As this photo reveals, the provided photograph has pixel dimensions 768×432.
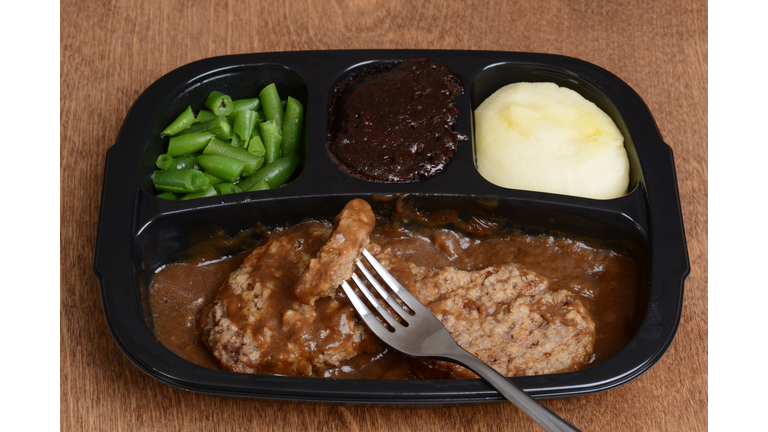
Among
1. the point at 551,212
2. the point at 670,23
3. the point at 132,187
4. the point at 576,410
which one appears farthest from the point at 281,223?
the point at 670,23

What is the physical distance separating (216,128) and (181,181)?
39 centimetres

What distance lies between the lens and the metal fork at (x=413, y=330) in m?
2.38

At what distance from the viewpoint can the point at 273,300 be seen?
2.80 metres

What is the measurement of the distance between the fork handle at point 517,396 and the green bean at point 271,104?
1.79 meters

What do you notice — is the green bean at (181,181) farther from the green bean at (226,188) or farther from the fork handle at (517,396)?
the fork handle at (517,396)

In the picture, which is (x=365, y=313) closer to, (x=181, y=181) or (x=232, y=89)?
(x=181, y=181)

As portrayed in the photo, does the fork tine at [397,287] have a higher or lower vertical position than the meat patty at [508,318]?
higher

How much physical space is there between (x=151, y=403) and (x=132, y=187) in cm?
108

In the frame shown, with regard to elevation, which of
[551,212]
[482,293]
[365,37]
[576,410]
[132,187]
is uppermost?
[365,37]

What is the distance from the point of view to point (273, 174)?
329cm

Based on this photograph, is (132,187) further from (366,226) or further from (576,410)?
(576,410)

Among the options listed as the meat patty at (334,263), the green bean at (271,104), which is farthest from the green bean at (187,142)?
the meat patty at (334,263)

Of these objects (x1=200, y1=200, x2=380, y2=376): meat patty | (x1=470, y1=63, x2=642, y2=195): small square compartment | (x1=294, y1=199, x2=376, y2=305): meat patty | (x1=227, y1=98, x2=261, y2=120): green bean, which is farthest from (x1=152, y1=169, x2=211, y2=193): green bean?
(x1=470, y1=63, x2=642, y2=195): small square compartment

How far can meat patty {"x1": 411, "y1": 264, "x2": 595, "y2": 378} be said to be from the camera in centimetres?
263
